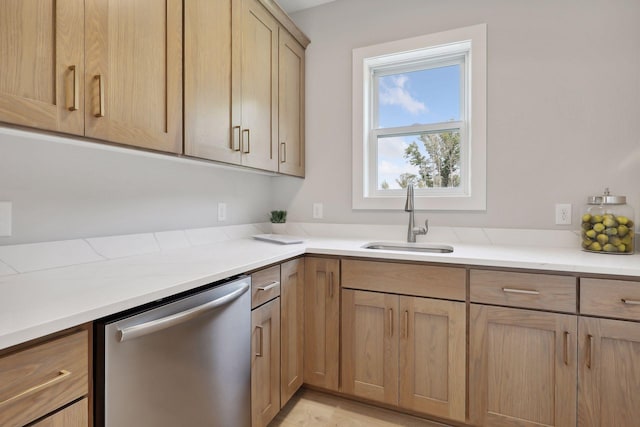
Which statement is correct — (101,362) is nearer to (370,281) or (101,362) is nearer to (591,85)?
(370,281)

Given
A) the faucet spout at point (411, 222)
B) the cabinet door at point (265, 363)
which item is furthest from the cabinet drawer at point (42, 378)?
the faucet spout at point (411, 222)

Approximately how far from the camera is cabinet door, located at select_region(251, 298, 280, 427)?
144 cm

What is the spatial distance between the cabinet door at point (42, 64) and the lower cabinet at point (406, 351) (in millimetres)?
1443

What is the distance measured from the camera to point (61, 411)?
29.4 inches

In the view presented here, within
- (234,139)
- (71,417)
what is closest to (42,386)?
(71,417)

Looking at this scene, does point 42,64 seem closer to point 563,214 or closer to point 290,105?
point 290,105

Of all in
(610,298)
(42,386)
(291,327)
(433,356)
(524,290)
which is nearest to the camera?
(42,386)

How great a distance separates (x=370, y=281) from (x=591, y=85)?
64.5 inches

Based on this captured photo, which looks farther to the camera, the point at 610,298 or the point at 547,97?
the point at 547,97

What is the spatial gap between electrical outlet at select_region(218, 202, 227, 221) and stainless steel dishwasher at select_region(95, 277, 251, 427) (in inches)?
33.1

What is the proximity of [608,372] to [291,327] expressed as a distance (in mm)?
1396

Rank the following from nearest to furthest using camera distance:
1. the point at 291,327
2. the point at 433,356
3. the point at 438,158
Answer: the point at 433,356 → the point at 291,327 → the point at 438,158

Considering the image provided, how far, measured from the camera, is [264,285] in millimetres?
1521

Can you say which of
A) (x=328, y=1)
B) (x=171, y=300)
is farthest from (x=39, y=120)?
(x=328, y=1)
